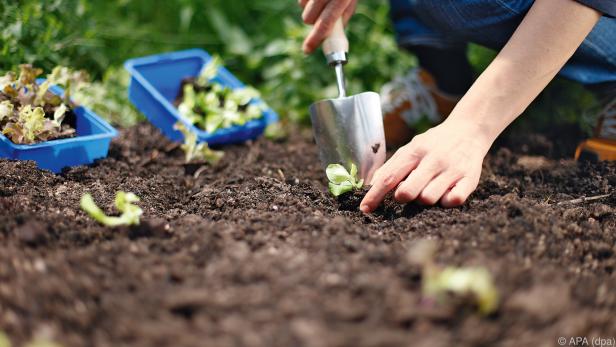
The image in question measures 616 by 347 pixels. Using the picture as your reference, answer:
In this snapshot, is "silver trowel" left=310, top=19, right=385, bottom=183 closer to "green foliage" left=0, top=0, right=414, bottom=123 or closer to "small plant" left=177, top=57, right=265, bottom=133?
"small plant" left=177, top=57, right=265, bottom=133

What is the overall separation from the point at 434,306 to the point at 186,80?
75.6 inches

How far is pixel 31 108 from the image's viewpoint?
184cm

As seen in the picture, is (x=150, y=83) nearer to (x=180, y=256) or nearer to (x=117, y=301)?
(x=180, y=256)

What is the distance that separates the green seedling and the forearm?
658 millimetres

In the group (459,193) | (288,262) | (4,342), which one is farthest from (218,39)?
(4,342)

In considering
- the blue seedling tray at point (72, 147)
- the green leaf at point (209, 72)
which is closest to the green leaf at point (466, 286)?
the blue seedling tray at point (72, 147)

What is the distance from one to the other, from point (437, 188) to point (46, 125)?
1.28 m

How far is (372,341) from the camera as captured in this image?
930 millimetres

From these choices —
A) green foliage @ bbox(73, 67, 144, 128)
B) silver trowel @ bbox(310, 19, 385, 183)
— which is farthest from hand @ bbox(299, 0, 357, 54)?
green foliage @ bbox(73, 67, 144, 128)

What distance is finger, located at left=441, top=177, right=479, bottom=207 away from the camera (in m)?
1.51

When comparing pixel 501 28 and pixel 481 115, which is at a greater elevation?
pixel 501 28

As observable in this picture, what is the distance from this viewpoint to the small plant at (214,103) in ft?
7.55

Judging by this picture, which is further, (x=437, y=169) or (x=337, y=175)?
(x=337, y=175)

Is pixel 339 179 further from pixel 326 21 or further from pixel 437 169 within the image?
pixel 326 21
